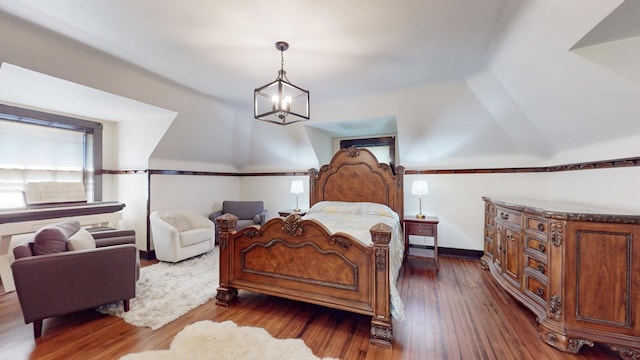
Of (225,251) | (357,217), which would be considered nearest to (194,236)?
(225,251)

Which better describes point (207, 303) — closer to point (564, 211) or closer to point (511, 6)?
point (564, 211)

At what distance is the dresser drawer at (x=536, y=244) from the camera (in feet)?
7.09

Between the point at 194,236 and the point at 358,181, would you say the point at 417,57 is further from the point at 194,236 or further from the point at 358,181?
the point at 194,236

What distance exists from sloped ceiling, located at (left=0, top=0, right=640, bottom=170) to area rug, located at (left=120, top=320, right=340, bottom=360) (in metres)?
2.59

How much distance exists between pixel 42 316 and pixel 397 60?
158 inches

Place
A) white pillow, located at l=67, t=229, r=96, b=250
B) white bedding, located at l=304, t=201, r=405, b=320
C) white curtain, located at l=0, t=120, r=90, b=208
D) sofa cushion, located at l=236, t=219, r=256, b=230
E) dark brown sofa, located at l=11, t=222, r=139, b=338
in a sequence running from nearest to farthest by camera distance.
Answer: dark brown sofa, located at l=11, t=222, r=139, b=338 < white pillow, located at l=67, t=229, r=96, b=250 < white bedding, located at l=304, t=201, r=405, b=320 < white curtain, located at l=0, t=120, r=90, b=208 < sofa cushion, located at l=236, t=219, r=256, b=230

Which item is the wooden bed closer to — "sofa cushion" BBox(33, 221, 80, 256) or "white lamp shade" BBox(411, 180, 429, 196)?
"sofa cushion" BBox(33, 221, 80, 256)

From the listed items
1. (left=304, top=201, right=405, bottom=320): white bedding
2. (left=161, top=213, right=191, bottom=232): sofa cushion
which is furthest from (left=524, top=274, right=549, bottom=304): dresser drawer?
(left=161, top=213, right=191, bottom=232): sofa cushion

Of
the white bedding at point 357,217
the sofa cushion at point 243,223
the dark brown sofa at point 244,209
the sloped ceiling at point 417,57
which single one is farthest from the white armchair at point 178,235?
the white bedding at point 357,217

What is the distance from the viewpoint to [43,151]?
3705 mm

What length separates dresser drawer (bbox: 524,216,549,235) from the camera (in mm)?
2164

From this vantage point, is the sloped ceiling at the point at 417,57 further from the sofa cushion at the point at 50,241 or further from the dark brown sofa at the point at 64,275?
the dark brown sofa at the point at 64,275

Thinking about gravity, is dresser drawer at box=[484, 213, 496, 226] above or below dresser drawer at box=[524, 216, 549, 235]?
below

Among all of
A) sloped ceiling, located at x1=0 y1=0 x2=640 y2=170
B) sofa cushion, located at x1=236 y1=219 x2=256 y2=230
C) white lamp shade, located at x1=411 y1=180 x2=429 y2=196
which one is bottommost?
sofa cushion, located at x1=236 y1=219 x2=256 y2=230
